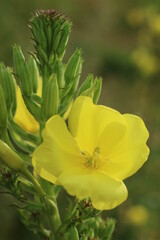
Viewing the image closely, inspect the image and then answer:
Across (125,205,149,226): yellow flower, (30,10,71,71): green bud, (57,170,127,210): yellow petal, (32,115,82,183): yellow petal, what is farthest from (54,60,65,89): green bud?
(125,205,149,226): yellow flower

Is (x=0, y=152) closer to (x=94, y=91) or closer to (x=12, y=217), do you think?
(x=94, y=91)

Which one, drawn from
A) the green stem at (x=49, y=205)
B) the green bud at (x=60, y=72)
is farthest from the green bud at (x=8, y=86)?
the green stem at (x=49, y=205)

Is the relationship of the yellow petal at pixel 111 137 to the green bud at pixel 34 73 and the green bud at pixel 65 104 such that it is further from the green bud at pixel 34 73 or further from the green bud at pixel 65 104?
the green bud at pixel 34 73

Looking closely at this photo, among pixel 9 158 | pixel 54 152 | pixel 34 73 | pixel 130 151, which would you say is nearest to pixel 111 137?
pixel 130 151

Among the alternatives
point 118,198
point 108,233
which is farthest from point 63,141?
point 108,233

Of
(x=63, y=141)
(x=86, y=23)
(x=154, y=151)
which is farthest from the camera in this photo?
(x=86, y=23)

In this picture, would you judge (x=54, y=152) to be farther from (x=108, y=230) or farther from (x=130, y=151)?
(x=108, y=230)
